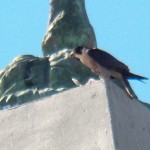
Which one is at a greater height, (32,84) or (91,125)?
(32,84)

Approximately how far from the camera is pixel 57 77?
543 centimetres

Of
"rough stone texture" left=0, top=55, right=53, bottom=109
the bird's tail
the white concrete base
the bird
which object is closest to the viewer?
the white concrete base

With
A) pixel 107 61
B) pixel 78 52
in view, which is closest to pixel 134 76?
pixel 107 61

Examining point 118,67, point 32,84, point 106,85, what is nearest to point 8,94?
point 32,84

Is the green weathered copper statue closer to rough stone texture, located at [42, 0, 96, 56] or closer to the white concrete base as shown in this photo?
rough stone texture, located at [42, 0, 96, 56]

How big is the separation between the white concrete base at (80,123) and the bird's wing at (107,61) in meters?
0.40

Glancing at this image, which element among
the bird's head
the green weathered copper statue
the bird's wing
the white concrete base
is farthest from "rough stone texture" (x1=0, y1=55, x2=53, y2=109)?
the white concrete base

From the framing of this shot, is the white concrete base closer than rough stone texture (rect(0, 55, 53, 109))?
Yes

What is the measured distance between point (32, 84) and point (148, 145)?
114 cm

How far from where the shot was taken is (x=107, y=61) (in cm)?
513

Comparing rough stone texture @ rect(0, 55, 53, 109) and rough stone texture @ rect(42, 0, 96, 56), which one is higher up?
rough stone texture @ rect(42, 0, 96, 56)

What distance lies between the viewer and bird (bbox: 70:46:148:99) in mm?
5000

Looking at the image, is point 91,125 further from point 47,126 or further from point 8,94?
point 8,94

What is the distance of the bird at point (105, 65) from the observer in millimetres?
5000
